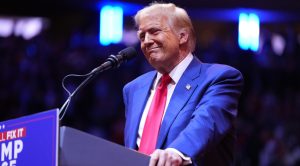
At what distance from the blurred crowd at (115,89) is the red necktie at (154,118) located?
3.23m

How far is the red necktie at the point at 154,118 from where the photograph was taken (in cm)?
223

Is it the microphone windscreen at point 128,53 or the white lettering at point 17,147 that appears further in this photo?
the microphone windscreen at point 128,53

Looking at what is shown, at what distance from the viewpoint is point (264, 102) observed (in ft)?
19.5


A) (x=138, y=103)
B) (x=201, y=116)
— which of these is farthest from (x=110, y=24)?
(x=201, y=116)

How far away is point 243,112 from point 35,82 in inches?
68.3

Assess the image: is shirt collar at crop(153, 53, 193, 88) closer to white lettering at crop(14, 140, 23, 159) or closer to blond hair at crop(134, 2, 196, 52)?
blond hair at crop(134, 2, 196, 52)

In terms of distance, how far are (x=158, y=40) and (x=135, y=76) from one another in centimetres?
366

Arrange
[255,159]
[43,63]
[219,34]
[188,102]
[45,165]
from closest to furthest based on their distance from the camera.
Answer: [45,165]
[188,102]
[255,159]
[43,63]
[219,34]

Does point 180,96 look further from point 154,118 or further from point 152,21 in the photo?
point 152,21

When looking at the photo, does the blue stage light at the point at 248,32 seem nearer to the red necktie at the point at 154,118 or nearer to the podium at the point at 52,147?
the red necktie at the point at 154,118

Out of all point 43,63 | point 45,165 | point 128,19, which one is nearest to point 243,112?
point 128,19

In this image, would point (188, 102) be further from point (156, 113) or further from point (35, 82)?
point (35, 82)

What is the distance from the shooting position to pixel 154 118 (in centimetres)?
227

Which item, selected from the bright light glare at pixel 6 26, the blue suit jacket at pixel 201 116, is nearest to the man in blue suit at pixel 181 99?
the blue suit jacket at pixel 201 116
